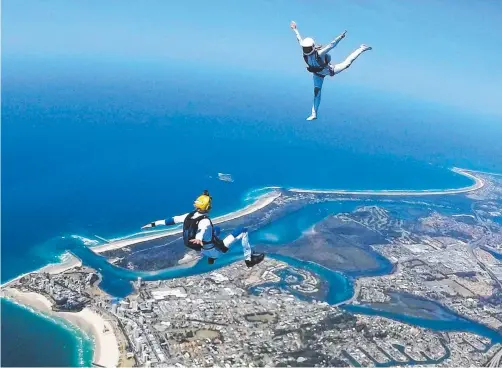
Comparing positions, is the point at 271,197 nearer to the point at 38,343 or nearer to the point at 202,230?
the point at 38,343

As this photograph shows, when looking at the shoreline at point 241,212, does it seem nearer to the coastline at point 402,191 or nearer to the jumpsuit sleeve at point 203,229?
the coastline at point 402,191

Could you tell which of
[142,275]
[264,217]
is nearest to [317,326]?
[142,275]

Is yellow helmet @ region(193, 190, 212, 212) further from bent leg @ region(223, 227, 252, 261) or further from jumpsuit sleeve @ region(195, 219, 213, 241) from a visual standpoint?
bent leg @ region(223, 227, 252, 261)

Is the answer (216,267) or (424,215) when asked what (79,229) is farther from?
(424,215)

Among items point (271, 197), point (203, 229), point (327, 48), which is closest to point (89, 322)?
point (203, 229)

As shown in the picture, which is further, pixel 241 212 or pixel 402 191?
pixel 402 191
